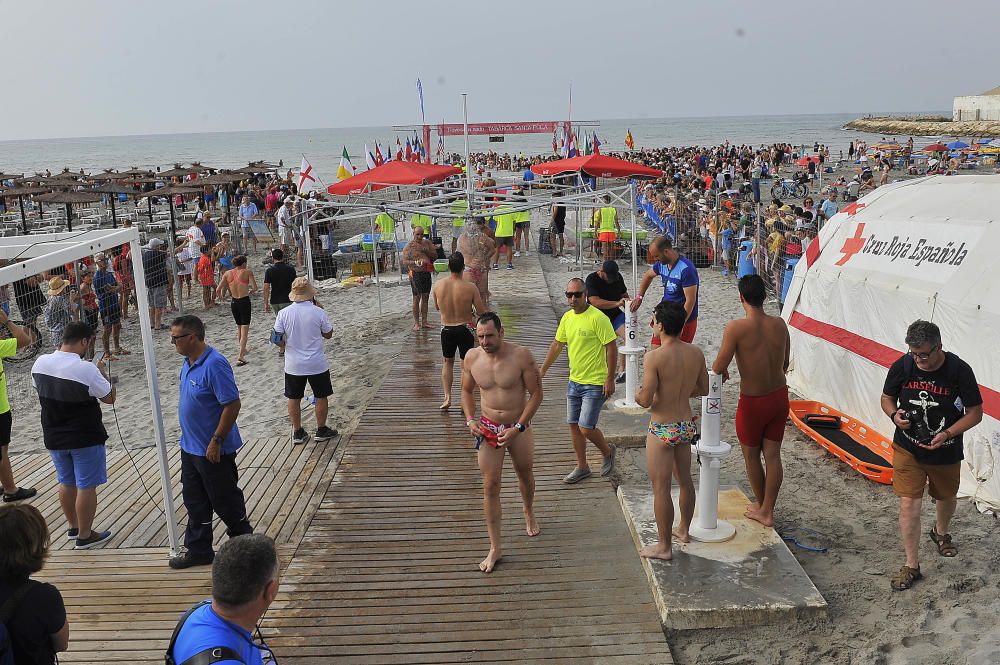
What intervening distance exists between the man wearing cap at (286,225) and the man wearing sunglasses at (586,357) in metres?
15.1

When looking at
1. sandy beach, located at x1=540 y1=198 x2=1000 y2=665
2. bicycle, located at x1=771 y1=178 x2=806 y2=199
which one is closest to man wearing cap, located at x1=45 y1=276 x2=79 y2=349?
sandy beach, located at x1=540 y1=198 x2=1000 y2=665

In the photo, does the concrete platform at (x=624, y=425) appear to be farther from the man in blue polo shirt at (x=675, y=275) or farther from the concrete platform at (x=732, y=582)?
the concrete platform at (x=732, y=582)

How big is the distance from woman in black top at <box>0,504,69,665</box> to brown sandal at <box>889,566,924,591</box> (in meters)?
4.39

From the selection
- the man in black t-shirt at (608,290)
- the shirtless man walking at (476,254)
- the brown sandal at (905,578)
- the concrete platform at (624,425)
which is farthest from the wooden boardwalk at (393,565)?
the shirtless man walking at (476,254)

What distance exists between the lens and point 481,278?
9.48 m

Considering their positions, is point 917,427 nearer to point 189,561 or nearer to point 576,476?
point 576,476

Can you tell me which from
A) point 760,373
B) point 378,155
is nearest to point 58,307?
point 760,373

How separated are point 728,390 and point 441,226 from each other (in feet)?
56.3

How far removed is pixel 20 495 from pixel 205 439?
2.57 m

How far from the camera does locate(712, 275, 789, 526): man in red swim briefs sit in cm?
500

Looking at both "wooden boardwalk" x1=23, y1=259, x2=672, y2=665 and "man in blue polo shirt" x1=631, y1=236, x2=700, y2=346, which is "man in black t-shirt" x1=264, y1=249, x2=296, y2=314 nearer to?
"wooden boardwalk" x1=23, y1=259, x2=672, y2=665

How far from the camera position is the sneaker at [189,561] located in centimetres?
495

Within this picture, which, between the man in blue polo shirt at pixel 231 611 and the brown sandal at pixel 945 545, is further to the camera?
the brown sandal at pixel 945 545

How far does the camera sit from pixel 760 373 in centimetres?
502
